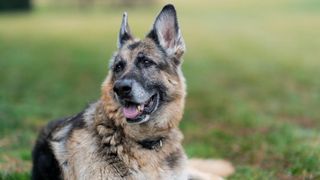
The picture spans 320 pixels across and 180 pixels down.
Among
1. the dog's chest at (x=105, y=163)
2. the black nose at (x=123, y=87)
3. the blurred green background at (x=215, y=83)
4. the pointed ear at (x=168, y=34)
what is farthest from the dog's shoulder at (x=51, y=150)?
the pointed ear at (x=168, y=34)

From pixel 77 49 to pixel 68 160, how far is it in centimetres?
1501

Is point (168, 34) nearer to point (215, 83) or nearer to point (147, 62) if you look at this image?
point (147, 62)

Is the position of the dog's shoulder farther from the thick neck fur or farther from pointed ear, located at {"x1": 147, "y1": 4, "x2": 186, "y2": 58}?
pointed ear, located at {"x1": 147, "y1": 4, "x2": 186, "y2": 58}

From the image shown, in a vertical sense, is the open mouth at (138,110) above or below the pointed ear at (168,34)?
below

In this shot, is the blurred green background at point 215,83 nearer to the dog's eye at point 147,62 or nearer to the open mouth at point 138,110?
the dog's eye at point 147,62

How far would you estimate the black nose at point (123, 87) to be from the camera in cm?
568

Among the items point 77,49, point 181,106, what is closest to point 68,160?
point 181,106

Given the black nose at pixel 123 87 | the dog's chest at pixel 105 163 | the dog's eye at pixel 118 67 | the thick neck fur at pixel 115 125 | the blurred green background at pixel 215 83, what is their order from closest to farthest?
the black nose at pixel 123 87
the dog's chest at pixel 105 163
the thick neck fur at pixel 115 125
the dog's eye at pixel 118 67
the blurred green background at pixel 215 83

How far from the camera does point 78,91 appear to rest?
48.2 feet

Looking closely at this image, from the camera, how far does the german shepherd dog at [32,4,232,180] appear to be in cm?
584

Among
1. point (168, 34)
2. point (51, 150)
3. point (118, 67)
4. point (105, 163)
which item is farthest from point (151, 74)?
point (51, 150)

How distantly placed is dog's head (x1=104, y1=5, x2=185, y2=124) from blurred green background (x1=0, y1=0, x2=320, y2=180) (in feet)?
3.92

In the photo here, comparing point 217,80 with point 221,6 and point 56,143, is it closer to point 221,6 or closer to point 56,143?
point 56,143

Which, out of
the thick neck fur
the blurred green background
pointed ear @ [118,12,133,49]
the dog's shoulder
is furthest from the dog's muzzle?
the blurred green background
